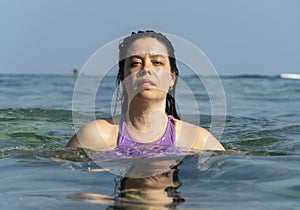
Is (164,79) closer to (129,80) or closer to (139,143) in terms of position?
(129,80)

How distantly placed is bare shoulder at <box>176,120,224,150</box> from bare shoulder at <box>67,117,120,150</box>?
0.57m

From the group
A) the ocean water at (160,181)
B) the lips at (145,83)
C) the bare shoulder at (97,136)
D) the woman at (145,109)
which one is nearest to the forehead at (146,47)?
the woman at (145,109)

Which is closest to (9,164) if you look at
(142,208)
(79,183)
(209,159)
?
(79,183)

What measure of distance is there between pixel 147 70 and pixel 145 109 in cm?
42

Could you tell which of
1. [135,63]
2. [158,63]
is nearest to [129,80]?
[135,63]

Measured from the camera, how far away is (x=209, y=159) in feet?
14.3

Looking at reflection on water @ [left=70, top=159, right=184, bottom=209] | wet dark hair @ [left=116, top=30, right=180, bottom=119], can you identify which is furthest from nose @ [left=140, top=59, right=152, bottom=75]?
reflection on water @ [left=70, top=159, right=184, bottom=209]

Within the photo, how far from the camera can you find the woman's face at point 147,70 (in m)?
4.43

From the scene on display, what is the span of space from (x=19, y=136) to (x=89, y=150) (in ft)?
8.31

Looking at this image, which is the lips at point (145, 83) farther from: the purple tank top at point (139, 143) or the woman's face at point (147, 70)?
the purple tank top at point (139, 143)

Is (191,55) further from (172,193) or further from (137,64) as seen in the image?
(172,193)

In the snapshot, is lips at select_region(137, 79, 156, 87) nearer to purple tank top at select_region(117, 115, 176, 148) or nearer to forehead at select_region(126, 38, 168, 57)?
forehead at select_region(126, 38, 168, 57)

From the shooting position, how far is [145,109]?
470cm

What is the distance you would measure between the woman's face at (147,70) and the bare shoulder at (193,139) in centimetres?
46
